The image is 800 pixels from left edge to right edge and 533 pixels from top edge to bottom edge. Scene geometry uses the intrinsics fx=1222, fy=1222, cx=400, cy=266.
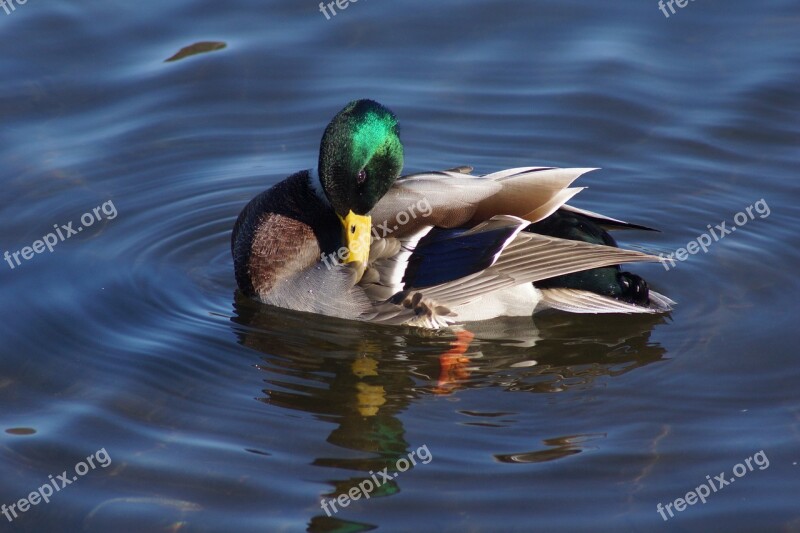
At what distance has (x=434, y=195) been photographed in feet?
23.5

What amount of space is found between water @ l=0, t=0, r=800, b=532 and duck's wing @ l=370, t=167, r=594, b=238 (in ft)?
2.30

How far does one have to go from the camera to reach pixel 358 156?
6.94 metres

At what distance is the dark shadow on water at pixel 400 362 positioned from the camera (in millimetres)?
6250

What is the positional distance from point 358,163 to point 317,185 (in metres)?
0.58

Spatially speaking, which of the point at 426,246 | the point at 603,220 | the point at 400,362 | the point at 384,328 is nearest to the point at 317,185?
the point at 426,246

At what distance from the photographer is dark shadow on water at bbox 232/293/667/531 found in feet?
20.5

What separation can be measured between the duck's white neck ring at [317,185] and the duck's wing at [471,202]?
0.39 m

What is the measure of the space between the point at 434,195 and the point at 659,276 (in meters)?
1.68

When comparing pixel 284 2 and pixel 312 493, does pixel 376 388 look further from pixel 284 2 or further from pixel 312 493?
pixel 284 2

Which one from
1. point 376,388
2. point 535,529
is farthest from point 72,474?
point 535,529

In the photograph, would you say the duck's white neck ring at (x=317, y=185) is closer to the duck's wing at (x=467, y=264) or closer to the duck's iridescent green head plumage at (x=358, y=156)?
the duck's iridescent green head plumage at (x=358, y=156)

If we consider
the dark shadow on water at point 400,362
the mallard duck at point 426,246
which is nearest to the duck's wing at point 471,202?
the mallard duck at point 426,246

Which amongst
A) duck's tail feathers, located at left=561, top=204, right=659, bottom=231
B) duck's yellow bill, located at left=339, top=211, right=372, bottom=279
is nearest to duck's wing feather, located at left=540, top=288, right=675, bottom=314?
duck's tail feathers, located at left=561, top=204, right=659, bottom=231

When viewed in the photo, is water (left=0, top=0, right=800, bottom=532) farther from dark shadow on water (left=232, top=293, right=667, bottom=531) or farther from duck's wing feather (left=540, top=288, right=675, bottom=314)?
duck's wing feather (left=540, top=288, right=675, bottom=314)
